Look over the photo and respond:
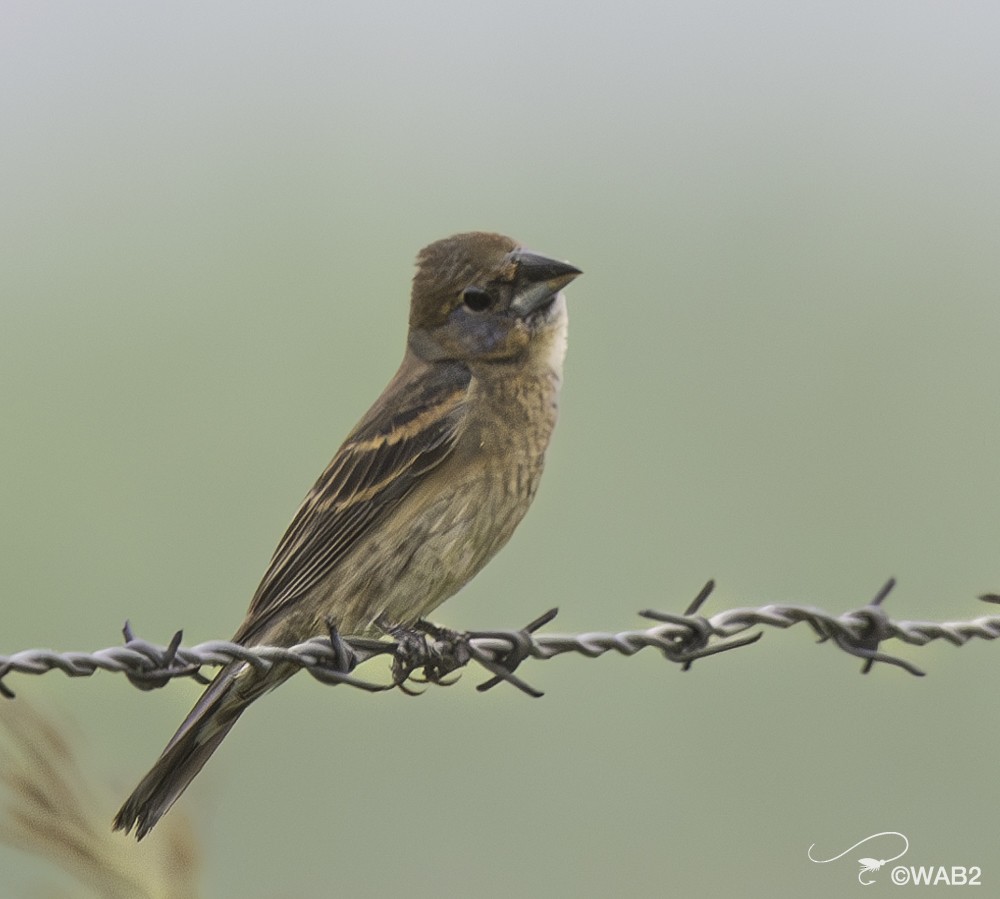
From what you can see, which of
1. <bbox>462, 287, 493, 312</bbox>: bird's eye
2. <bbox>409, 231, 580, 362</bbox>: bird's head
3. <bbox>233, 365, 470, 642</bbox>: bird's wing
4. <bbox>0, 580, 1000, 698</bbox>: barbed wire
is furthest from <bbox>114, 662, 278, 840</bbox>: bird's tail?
<bbox>462, 287, 493, 312</bbox>: bird's eye

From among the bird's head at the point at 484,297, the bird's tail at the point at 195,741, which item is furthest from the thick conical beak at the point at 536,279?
the bird's tail at the point at 195,741

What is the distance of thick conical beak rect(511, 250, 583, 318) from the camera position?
591 centimetres

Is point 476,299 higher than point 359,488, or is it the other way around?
point 476,299

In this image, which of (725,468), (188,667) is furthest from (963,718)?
(188,667)

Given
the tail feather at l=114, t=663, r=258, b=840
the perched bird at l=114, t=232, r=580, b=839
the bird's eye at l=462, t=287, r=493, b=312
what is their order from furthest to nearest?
the bird's eye at l=462, t=287, r=493, b=312 < the perched bird at l=114, t=232, r=580, b=839 < the tail feather at l=114, t=663, r=258, b=840

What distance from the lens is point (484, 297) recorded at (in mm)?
6090

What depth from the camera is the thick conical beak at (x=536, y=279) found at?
591 cm

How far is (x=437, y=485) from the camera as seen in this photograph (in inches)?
223

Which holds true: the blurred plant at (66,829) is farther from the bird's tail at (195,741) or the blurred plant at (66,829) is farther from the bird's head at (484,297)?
the bird's head at (484,297)

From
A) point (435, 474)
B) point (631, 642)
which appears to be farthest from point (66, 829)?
point (435, 474)

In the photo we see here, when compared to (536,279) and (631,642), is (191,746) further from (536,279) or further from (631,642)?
(536,279)

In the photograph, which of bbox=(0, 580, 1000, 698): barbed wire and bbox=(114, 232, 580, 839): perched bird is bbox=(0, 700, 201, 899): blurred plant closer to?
bbox=(0, 580, 1000, 698): barbed wire

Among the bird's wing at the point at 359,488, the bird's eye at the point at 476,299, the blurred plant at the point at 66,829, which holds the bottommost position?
the blurred plant at the point at 66,829

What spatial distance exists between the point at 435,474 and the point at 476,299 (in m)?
0.76
